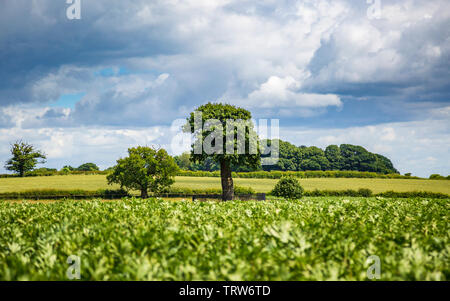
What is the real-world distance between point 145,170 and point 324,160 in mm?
79338

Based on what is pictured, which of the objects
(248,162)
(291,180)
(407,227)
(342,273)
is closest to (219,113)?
(248,162)

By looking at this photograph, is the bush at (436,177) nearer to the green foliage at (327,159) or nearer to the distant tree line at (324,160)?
the distant tree line at (324,160)

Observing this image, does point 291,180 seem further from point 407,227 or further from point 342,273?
point 342,273

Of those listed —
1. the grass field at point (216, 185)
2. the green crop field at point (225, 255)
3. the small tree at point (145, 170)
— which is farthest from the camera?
the grass field at point (216, 185)

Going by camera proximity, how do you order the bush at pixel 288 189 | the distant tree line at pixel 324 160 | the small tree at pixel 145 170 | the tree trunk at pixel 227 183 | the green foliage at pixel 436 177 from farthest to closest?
the distant tree line at pixel 324 160
the green foliage at pixel 436 177
the small tree at pixel 145 170
the bush at pixel 288 189
the tree trunk at pixel 227 183

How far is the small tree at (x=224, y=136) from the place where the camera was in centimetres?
3331

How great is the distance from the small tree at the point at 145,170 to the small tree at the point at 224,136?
358 inches

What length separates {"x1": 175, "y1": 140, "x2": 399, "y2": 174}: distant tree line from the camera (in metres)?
106

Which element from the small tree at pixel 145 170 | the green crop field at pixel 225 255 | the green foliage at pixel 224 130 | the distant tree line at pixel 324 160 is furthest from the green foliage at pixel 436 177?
the green crop field at pixel 225 255

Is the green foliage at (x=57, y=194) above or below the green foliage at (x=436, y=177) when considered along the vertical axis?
below

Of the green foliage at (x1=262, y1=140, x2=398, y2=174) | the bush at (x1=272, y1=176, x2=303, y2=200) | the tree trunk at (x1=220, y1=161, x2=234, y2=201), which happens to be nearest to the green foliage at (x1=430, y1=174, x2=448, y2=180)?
the green foliage at (x1=262, y1=140, x2=398, y2=174)

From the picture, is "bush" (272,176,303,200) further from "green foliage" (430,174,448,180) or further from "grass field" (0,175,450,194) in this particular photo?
"green foliage" (430,174,448,180)

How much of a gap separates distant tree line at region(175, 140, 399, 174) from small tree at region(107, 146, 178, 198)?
193ft
